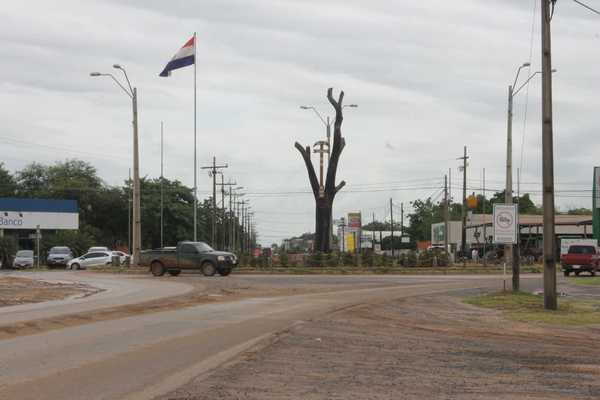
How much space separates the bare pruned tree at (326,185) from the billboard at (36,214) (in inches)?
1380

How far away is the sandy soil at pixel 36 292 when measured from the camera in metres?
24.5

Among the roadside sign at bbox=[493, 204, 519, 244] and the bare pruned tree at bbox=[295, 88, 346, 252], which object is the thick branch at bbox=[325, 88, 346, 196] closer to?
the bare pruned tree at bbox=[295, 88, 346, 252]

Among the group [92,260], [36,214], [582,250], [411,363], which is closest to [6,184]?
[36,214]

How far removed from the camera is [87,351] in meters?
12.5

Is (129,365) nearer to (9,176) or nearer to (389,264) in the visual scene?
(389,264)

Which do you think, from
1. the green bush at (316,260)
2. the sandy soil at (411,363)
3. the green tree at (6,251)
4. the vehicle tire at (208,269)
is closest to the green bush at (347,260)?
the green bush at (316,260)

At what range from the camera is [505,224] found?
26.8m

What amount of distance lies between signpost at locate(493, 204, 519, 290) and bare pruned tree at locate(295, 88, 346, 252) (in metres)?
Answer: 28.8

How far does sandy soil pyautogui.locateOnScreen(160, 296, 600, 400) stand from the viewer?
9.16 m

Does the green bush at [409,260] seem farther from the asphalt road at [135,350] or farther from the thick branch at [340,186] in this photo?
the asphalt road at [135,350]

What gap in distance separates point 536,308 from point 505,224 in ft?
15.6

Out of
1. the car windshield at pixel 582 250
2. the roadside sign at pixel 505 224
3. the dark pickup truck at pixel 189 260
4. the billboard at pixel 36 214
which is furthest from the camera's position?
the billboard at pixel 36 214

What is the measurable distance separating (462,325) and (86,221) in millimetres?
105267

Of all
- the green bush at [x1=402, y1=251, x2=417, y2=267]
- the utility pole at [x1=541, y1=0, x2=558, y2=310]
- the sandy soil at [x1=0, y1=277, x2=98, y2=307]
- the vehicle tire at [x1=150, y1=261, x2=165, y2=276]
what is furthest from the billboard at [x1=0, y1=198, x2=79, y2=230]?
the utility pole at [x1=541, y1=0, x2=558, y2=310]
